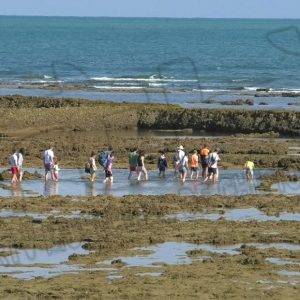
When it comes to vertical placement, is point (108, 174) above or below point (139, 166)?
below

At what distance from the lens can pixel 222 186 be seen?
116 ft

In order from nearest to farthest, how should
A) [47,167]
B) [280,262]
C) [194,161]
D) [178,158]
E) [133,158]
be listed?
[280,262] → [47,167] → [133,158] → [178,158] → [194,161]

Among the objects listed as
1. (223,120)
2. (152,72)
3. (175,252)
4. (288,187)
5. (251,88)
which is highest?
(152,72)

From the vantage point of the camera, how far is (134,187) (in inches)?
1366

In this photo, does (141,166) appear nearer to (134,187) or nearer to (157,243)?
(134,187)

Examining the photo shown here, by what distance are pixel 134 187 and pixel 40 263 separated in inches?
445

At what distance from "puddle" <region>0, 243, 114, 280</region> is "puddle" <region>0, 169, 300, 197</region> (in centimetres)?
785

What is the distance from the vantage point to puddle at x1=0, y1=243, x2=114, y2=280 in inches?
894

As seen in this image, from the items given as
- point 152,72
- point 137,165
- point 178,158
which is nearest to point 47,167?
point 137,165

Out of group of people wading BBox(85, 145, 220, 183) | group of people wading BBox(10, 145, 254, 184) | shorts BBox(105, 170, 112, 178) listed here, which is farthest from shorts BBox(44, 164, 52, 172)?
shorts BBox(105, 170, 112, 178)

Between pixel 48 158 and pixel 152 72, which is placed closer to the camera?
pixel 48 158

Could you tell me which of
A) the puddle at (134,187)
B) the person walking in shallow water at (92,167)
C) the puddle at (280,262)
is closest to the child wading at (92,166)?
the person walking in shallow water at (92,167)

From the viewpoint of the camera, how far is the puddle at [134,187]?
110ft

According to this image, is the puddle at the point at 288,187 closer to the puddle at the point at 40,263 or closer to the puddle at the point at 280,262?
the puddle at the point at 280,262
